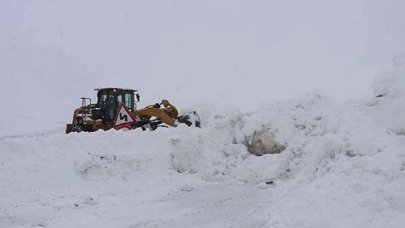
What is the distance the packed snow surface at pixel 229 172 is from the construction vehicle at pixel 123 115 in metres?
1.84

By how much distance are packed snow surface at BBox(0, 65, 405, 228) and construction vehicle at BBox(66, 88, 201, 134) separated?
184 cm

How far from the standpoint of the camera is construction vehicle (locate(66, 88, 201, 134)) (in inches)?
598

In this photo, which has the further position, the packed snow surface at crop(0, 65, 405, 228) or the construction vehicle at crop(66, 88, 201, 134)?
the construction vehicle at crop(66, 88, 201, 134)

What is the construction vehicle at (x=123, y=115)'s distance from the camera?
1518 cm

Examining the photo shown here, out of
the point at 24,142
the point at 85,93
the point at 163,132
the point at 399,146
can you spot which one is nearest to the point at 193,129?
the point at 163,132

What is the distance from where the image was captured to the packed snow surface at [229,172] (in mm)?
7516

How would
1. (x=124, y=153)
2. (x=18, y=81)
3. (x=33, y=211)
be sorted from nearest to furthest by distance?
1. (x=33, y=211)
2. (x=124, y=153)
3. (x=18, y=81)

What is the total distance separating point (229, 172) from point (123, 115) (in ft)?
15.2

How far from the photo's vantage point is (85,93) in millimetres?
34344

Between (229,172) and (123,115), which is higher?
(123,115)

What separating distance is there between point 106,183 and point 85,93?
24.8 meters

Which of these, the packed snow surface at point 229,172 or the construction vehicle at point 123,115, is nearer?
the packed snow surface at point 229,172

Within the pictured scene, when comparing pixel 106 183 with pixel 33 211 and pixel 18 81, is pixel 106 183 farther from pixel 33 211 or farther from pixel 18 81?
pixel 18 81

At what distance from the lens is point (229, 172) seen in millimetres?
11664
